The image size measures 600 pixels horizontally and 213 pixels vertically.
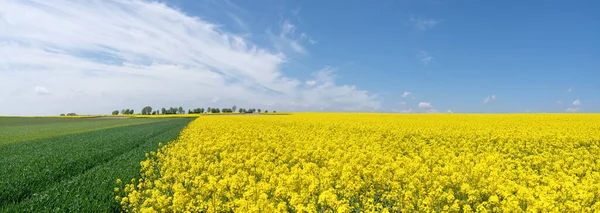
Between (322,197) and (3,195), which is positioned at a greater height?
(322,197)

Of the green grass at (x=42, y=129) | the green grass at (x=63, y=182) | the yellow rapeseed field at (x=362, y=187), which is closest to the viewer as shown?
the yellow rapeseed field at (x=362, y=187)

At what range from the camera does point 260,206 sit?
5844 mm

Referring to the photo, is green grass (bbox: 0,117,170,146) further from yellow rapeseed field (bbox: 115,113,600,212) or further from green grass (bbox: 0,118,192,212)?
yellow rapeseed field (bbox: 115,113,600,212)

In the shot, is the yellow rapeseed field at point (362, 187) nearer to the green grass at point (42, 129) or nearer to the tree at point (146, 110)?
the green grass at point (42, 129)

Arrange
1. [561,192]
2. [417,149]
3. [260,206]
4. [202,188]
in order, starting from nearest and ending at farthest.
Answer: [260,206], [561,192], [202,188], [417,149]

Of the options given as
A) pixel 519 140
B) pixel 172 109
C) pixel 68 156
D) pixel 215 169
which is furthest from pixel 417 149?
pixel 172 109

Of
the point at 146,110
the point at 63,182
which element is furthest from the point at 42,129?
the point at 146,110

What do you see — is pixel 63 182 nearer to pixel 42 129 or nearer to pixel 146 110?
pixel 42 129

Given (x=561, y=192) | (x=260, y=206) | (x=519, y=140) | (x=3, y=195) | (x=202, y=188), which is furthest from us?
(x=519, y=140)

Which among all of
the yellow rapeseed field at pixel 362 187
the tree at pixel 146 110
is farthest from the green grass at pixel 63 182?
the tree at pixel 146 110

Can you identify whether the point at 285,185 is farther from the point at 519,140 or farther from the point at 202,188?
the point at 519,140

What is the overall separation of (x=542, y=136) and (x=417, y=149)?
7.90 metres

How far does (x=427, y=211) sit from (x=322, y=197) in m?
1.93

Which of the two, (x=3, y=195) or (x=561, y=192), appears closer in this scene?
(x=561, y=192)
